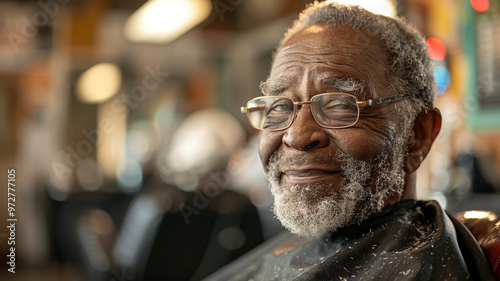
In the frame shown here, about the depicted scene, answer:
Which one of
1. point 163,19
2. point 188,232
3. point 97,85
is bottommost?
point 188,232

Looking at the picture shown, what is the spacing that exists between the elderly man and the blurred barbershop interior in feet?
0.83

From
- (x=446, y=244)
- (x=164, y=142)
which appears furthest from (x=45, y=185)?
(x=446, y=244)

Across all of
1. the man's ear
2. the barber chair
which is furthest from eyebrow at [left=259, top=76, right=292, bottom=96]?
the barber chair

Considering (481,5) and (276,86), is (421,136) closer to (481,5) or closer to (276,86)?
(276,86)

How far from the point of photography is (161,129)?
20.0ft

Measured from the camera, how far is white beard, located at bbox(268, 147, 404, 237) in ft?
4.16

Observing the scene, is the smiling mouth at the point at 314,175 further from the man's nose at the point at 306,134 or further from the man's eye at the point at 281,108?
the man's eye at the point at 281,108

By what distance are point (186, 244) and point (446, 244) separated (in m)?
2.13

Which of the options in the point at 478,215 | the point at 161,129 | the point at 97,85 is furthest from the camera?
the point at 161,129

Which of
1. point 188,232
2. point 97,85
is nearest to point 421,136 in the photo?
point 188,232

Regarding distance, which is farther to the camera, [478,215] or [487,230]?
[478,215]

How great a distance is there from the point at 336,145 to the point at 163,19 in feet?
13.6

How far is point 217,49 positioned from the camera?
6.75 metres

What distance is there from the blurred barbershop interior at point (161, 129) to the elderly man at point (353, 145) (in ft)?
0.83
